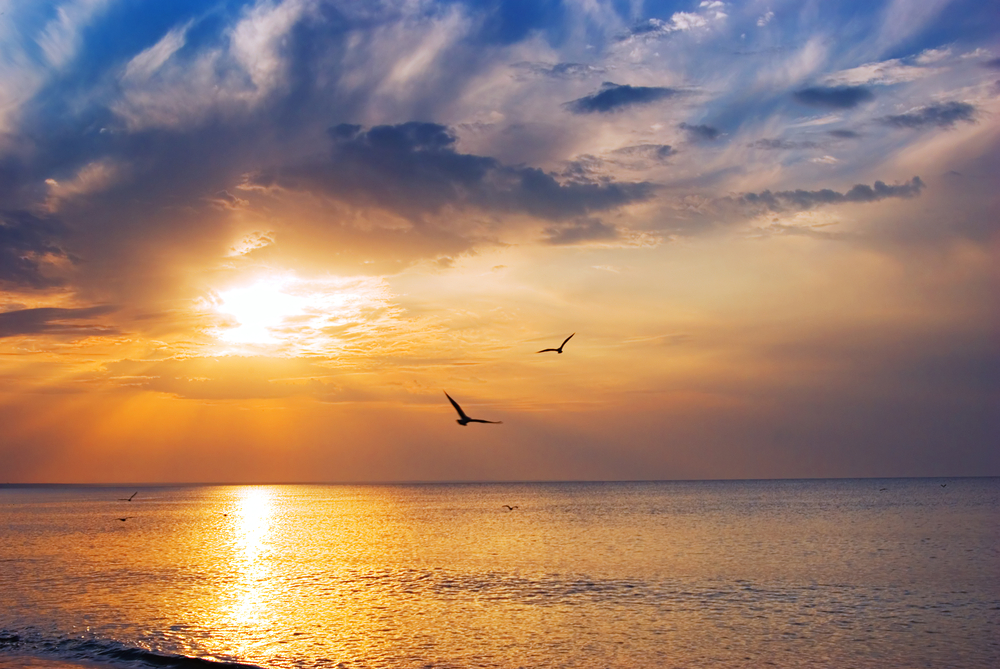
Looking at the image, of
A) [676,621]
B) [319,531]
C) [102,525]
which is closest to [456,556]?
[676,621]

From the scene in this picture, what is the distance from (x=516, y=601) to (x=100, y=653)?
21683 millimetres

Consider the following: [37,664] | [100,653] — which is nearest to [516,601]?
[100,653]

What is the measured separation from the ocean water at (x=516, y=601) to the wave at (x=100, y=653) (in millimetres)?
142

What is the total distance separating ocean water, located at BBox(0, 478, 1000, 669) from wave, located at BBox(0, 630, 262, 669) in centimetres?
14

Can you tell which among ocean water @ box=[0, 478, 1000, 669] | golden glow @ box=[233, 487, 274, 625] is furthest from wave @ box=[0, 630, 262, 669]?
golden glow @ box=[233, 487, 274, 625]

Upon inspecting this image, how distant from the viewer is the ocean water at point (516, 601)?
34781 mm

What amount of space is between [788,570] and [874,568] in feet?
23.2

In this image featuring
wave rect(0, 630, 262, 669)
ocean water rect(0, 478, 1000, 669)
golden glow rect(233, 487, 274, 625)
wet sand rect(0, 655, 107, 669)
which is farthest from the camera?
golden glow rect(233, 487, 274, 625)

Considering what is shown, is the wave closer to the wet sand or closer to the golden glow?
the wet sand

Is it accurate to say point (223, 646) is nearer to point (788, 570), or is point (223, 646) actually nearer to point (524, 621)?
point (524, 621)

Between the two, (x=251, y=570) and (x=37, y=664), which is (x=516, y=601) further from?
(x=251, y=570)

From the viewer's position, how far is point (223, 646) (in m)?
36.4

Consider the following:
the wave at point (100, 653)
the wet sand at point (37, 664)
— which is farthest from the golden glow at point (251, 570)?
the wet sand at point (37, 664)

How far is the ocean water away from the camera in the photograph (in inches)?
1369
